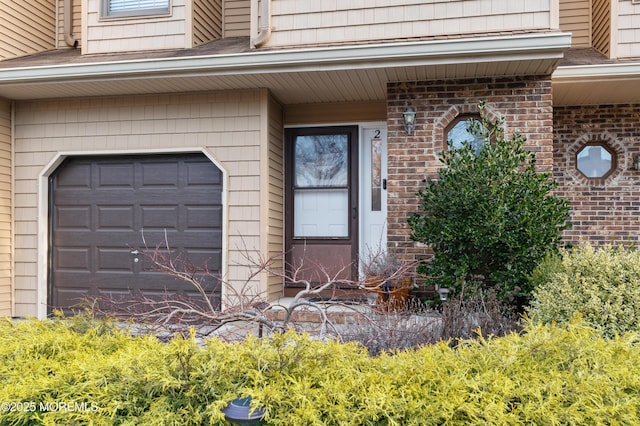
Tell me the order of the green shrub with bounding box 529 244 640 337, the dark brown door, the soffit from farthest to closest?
the dark brown door
the soffit
the green shrub with bounding box 529 244 640 337

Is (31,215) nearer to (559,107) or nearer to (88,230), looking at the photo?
(88,230)

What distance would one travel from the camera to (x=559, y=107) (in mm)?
6875

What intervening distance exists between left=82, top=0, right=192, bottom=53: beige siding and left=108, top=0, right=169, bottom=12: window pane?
0.52 ft

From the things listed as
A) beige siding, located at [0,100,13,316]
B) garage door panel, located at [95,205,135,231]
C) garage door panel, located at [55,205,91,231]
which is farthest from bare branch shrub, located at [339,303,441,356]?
beige siding, located at [0,100,13,316]

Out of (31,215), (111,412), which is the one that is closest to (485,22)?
(111,412)

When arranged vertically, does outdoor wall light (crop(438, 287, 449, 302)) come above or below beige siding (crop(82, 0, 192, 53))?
below

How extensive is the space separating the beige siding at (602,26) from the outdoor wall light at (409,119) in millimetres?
2669

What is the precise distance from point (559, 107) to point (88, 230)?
674 centimetres

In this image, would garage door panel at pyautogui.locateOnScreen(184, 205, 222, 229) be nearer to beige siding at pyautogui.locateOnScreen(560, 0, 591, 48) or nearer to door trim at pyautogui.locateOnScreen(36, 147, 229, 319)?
door trim at pyautogui.locateOnScreen(36, 147, 229, 319)

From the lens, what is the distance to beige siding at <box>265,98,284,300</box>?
6.17m

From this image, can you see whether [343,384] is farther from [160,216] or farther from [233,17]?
[233,17]

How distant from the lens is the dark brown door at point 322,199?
262 inches

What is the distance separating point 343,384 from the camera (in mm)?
1814

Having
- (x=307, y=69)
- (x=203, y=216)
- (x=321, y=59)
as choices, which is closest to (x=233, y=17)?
(x=307, y=69)
